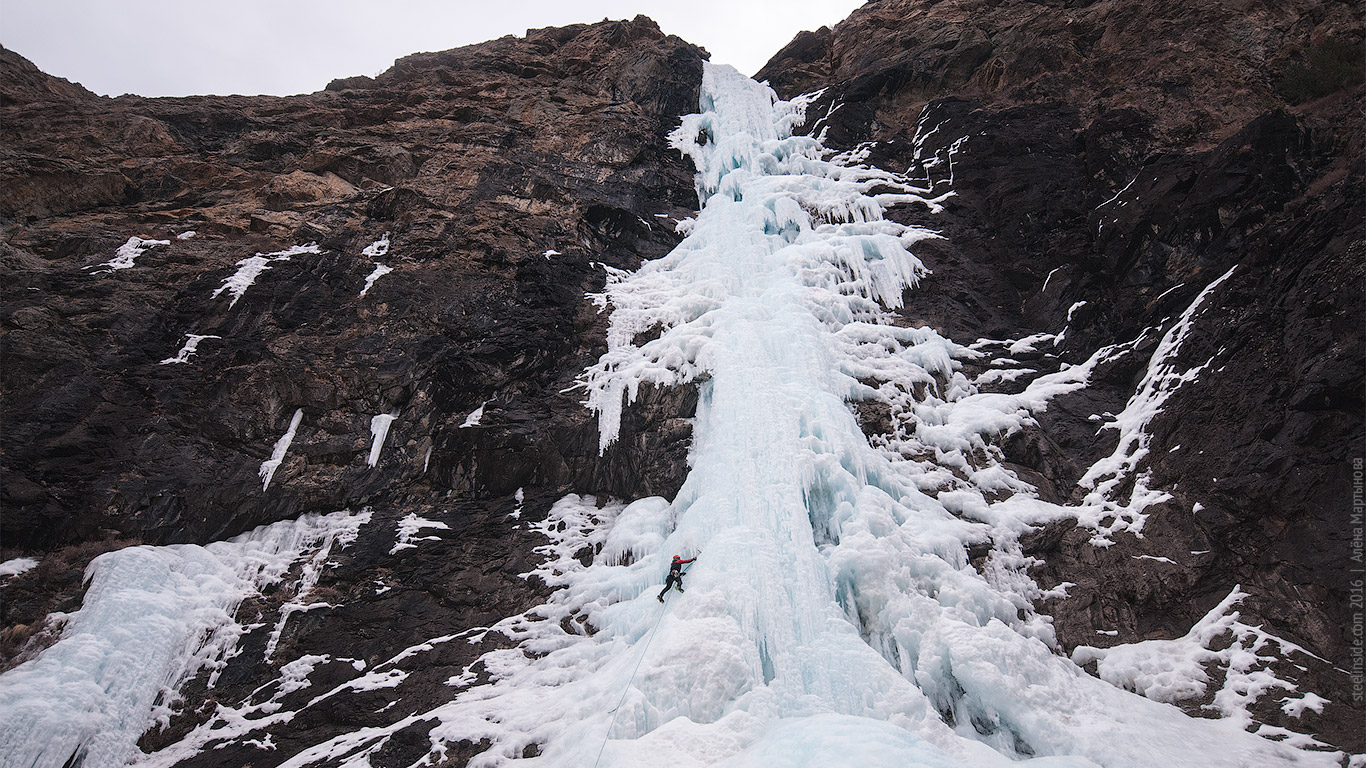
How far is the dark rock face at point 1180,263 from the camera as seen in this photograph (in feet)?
21.9

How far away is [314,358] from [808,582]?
9.12m

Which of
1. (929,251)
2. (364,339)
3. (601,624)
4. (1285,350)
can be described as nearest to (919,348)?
(929,251)

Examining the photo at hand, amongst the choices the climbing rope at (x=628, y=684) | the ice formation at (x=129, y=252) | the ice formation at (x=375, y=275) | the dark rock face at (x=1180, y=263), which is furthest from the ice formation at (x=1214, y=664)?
the ice formation at (x=129, y=252)

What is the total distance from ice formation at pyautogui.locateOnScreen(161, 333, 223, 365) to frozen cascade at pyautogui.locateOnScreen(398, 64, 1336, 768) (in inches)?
259

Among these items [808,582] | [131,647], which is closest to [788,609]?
[808,582]

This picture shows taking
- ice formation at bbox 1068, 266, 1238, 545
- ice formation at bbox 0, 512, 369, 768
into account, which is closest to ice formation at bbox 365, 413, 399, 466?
ice formation at bbox 0, 512, 369, 768

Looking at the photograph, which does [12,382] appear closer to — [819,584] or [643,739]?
[643,739]

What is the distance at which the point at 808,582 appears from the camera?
783 centimetres

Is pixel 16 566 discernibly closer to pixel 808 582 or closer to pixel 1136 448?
pixel 808 582

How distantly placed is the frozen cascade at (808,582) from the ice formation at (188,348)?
658cm

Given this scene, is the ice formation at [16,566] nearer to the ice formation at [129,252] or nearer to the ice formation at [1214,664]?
the ice formation at [129,252]

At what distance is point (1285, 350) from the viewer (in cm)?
739

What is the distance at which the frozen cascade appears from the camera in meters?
6.11

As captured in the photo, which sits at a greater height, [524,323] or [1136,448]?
[524,323]
